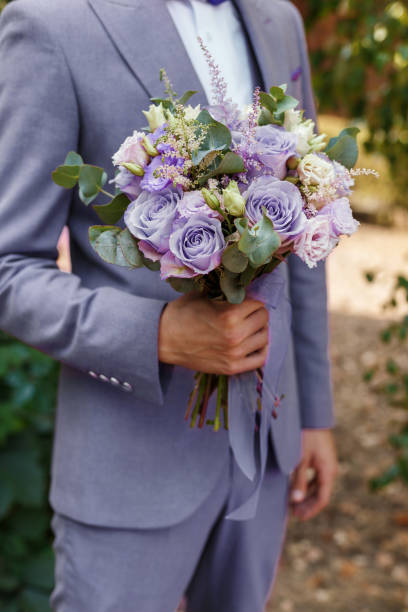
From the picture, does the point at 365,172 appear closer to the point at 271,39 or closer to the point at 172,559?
the point at 271,39

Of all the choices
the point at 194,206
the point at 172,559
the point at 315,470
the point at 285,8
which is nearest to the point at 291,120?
the point at 194,206

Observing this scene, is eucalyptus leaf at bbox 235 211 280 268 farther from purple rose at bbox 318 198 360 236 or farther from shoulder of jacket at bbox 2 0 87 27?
shoulder of jacket at bbox 2 0 87 27

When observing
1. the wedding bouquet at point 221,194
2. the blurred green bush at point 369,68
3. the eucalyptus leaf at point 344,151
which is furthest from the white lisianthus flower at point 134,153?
the blurred green bush at point 369,68

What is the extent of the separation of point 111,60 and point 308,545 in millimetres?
2784

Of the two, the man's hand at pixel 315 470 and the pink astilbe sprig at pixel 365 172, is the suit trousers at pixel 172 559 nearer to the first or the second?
the man's hand at pixel 315 470

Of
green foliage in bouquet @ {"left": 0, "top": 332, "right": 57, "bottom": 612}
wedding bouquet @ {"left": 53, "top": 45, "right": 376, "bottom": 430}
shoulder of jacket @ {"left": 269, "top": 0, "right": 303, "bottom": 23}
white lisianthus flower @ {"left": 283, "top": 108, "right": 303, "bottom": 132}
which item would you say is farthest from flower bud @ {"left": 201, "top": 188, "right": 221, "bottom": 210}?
green foliage in bouquet @ {"left": 0, "top": 332, "right": 57, "bottom": 612}

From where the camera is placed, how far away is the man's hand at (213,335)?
109 centimetres

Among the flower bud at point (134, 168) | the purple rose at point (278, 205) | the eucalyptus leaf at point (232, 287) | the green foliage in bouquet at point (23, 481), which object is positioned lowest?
the green foliage in bouquet at point (23, 481)

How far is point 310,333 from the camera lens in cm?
165

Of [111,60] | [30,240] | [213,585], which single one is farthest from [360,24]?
[213,585]

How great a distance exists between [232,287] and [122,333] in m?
0.27

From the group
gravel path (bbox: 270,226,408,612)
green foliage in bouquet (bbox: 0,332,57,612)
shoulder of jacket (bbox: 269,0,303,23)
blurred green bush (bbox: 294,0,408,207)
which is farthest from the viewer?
gravel path (bbox: 270,226,408,612)

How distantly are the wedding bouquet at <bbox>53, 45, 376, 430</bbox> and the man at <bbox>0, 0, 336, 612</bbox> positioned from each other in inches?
6.9

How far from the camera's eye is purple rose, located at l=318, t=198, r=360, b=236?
97 cm
